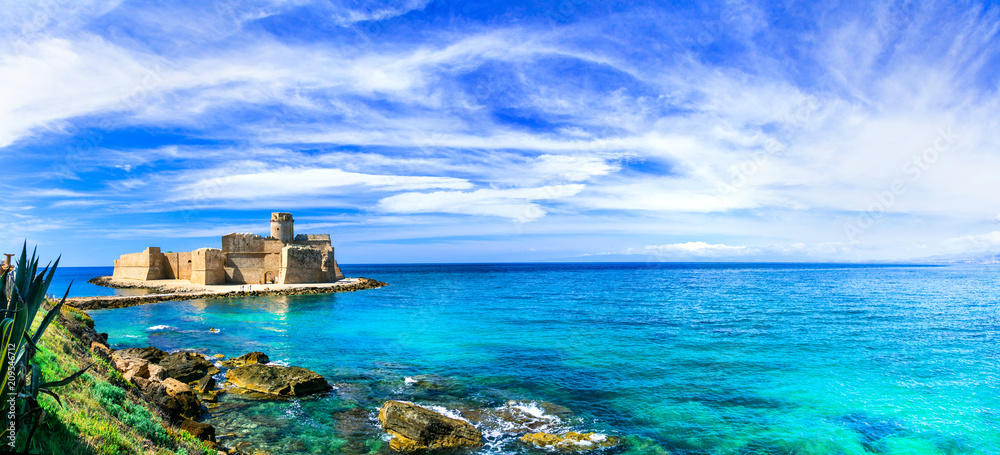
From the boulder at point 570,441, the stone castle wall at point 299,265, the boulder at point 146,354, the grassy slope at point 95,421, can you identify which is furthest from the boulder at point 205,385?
the stone castle wall at point 299,265

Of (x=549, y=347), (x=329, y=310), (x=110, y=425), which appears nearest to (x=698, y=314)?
(x=549, y=347)

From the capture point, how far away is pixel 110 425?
6.54m

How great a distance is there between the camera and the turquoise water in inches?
452

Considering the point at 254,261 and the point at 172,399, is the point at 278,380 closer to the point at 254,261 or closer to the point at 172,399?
the point at 172,399

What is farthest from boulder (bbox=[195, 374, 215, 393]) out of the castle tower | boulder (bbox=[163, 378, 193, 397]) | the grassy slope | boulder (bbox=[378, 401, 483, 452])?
the castle tower

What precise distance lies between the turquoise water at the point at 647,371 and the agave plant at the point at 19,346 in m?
7.11

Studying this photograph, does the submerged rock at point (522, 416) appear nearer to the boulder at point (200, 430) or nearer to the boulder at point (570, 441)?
the boulder at point (570, 441)

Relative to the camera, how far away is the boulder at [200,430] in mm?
9711

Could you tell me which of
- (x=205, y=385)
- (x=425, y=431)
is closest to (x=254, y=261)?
(x=205, y=385)

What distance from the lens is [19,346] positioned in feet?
13.1

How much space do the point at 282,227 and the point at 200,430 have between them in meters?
47.1

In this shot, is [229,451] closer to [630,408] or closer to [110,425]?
[110,425]

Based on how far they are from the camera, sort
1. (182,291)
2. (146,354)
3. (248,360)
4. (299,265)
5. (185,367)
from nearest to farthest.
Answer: (185,367) → (146,354) → (248,360) → (182,291) → (299,265)

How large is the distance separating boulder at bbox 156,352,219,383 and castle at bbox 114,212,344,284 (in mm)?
35521
